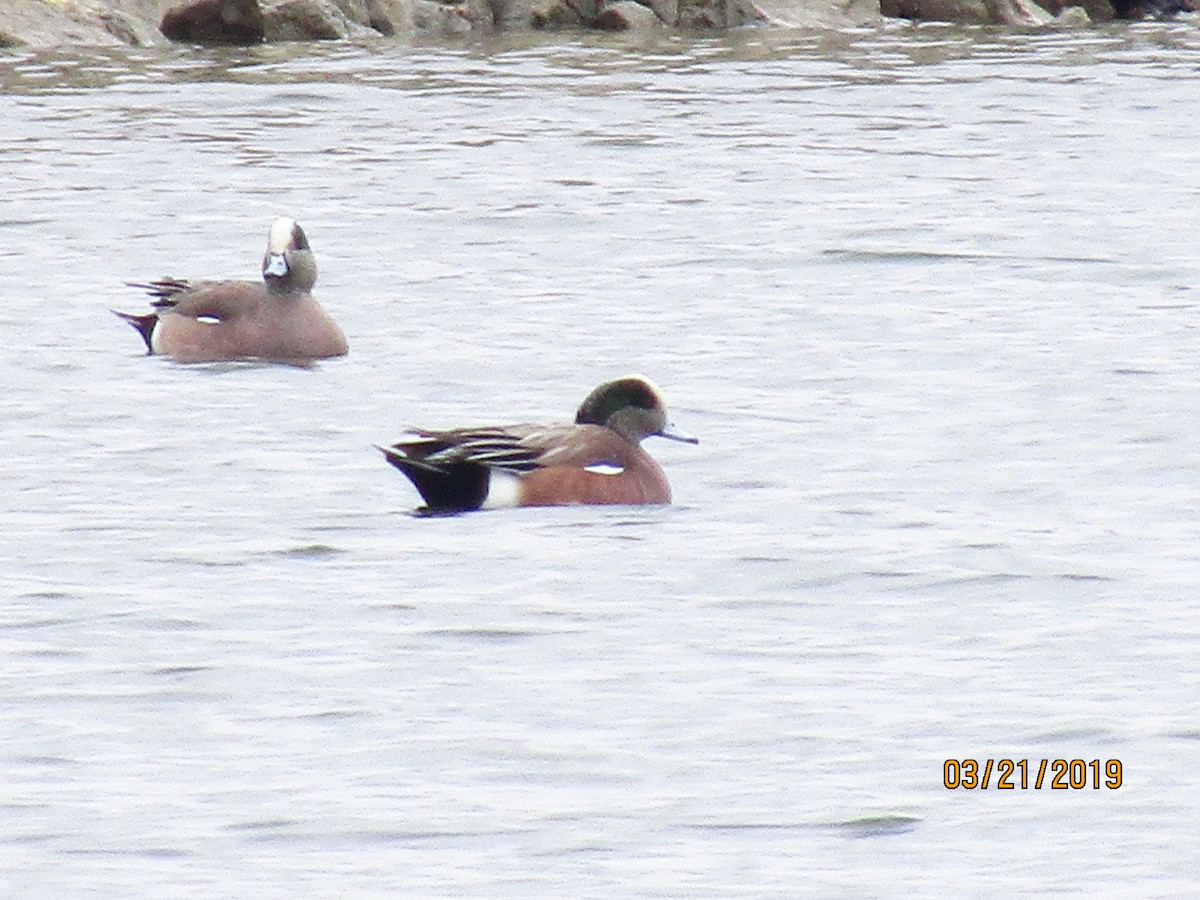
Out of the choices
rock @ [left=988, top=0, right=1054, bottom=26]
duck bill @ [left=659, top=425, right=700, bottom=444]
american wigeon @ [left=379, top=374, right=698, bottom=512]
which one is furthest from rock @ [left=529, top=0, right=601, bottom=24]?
american wigeon @ [left=379, top=374, right=698, bottom=512]

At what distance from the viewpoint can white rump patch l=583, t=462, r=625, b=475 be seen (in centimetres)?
1066

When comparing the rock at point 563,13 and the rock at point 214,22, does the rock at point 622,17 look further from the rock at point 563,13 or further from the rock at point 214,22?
the rock at point 214,22

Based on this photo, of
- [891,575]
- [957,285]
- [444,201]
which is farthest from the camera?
[444,201]

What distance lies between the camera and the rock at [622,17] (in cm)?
3231

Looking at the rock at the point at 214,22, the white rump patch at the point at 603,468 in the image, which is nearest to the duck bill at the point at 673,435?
the white rump patch at the point at 603,468

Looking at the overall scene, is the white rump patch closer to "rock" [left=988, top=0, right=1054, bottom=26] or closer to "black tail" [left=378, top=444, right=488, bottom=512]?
"black tail" [left=378, top=444, right=488, bottom=512]

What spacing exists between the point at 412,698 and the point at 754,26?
83.8ft

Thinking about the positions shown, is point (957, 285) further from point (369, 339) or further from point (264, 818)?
point (264, 818)

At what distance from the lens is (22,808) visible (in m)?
7.25

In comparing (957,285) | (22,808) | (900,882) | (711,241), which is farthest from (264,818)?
(711,241)

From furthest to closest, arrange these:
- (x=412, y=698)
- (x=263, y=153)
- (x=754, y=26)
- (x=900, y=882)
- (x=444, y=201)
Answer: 1. (x=754, y=26)
2. (x=263, y=153)
3. (x=444, y=201)
4. (x=412, y=698)
5. (x=900, y=882)

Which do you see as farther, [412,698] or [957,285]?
[957,285]
